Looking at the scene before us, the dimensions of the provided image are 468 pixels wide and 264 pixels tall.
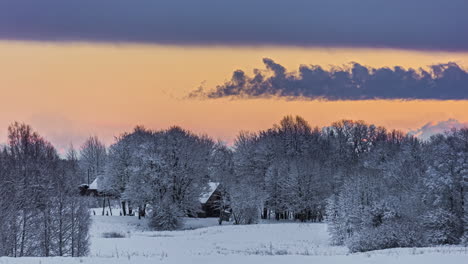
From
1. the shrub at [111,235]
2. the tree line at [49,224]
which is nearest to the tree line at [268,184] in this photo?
the tree line at [49,224]

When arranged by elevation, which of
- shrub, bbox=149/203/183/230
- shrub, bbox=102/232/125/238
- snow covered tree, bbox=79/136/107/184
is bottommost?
shrub, bbox=102/232/125/238

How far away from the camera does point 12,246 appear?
39375mm

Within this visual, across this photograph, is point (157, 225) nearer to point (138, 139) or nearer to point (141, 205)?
point (141, 205)

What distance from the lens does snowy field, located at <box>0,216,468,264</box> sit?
2842 cm

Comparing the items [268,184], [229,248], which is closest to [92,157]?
[268,184]

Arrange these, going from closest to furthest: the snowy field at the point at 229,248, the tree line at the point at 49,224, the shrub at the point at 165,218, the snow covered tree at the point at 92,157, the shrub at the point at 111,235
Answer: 1. the snowy field at the point at 229,248
2. the tree line at the point at 49,224
3. the shrub at the point at 111,235
4. the shrub at the point at 165,218
5. the snow covered tree at the point at 92,157

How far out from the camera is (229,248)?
48156 mm

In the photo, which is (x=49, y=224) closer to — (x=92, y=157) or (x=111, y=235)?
(x=111, y=235)

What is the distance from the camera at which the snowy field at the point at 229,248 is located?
93.2ft

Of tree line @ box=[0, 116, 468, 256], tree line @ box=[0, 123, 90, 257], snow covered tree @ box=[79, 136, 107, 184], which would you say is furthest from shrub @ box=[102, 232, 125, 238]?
snow covered tree @ box=[79, 136, 107, 184]

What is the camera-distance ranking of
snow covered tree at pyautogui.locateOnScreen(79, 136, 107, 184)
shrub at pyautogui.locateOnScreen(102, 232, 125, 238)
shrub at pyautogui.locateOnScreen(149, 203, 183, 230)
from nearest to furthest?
shrub at pyautogui.locateOnScreen(102, 232, 125, 238)
shrub at pyautogui.locateOnScreen(149, 203, 183, 230)
snow covered tree at pyautogui.locateOnScreen(79, 136, 107, 184)

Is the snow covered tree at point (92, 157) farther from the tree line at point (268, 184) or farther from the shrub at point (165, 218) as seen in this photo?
the shrub at point (165, 218)

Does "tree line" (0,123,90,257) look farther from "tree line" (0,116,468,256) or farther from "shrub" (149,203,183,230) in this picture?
"shrub" (149,203,183,230)

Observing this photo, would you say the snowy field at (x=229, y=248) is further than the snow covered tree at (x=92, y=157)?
No
